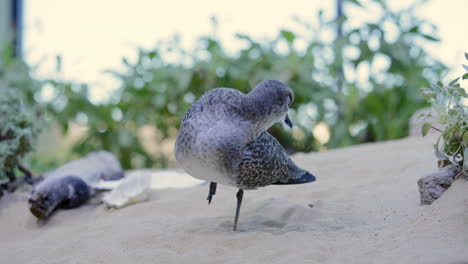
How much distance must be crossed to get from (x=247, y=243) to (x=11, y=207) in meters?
1.96

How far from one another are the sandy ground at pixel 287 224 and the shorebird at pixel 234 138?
0.95 ft

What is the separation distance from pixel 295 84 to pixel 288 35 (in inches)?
23.1

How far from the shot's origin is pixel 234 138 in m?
2.16

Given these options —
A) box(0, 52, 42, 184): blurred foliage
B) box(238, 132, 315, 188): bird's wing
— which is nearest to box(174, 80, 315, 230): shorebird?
box(238, 132, 315, 188): bird's wing

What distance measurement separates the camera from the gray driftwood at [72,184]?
3.05m

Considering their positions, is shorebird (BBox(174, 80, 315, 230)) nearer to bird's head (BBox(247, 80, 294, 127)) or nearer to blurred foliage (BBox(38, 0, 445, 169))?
bird's head (BBox(247, 80, 294, 127))

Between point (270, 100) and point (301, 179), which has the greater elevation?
point (270, 100)

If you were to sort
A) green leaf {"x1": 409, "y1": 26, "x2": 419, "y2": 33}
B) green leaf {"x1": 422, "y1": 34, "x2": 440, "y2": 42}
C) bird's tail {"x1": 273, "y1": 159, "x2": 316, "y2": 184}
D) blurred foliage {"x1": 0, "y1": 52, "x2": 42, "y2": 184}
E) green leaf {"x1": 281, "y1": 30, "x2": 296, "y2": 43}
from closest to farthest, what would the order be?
bird's tail {"x1": 273, "y1": 159, "x2": 316, "y2": 184} < blurred foliage {"x1": 0, "y1": 52, "x2": 42, "y2": 184} < green leaf {"x1": 422, "y1": 34, "x2": 440, "y2": 42} < green leaf {"x1": 409, "y1": 26, "x2": 419, "y2": 33} < green leaf {"x1": 281, "y1": 30, "x2": 296, "y2": 43}

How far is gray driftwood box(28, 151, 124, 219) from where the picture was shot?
3048 millimetres

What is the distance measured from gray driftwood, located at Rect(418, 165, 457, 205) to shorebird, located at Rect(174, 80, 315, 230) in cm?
68

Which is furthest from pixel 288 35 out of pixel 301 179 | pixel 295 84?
pixel 301 179

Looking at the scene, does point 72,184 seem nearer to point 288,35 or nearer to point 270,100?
point 270,100

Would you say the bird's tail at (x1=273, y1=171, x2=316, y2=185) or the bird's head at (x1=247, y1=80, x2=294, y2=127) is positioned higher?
the bird's head at (x1=247, y1=80, x2=294, y2=127)

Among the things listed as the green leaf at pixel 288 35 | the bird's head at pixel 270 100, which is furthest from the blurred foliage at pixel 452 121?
the green leaf at pixel 288 35
